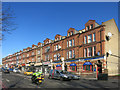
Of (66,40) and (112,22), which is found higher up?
(112,22)

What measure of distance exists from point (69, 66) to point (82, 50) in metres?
6.70

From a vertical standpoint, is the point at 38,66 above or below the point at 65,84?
below

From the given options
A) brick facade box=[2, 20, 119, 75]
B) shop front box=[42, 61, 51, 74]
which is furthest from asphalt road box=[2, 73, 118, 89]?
shop front box=[42, 61, 51, 74]

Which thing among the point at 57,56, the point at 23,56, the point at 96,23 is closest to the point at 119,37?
the point at 96,23

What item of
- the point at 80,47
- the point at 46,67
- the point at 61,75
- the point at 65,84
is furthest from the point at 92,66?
the point at 46,67

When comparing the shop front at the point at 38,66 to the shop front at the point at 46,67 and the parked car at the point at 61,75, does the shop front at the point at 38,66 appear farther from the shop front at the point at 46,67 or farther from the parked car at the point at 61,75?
the parked car at the point at 61,75

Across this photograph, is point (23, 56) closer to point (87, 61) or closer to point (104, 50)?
point (87, 61)

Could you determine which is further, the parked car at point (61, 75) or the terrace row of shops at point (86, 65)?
the terrace row of shops at point (86, 65)

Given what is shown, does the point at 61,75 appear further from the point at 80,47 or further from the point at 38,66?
the point at 38,66

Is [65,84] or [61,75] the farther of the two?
[61,75]

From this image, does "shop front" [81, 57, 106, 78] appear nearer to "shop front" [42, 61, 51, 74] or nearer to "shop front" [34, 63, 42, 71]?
"shop front" [42, 61, 51, 74]

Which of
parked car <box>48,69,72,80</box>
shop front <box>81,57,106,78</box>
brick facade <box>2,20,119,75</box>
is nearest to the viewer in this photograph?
parked car <box>48,69,72,80</box>

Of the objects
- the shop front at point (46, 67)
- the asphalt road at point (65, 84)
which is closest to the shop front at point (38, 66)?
the shop front at point (46, 67)

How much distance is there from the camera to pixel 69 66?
3734 centimetres
